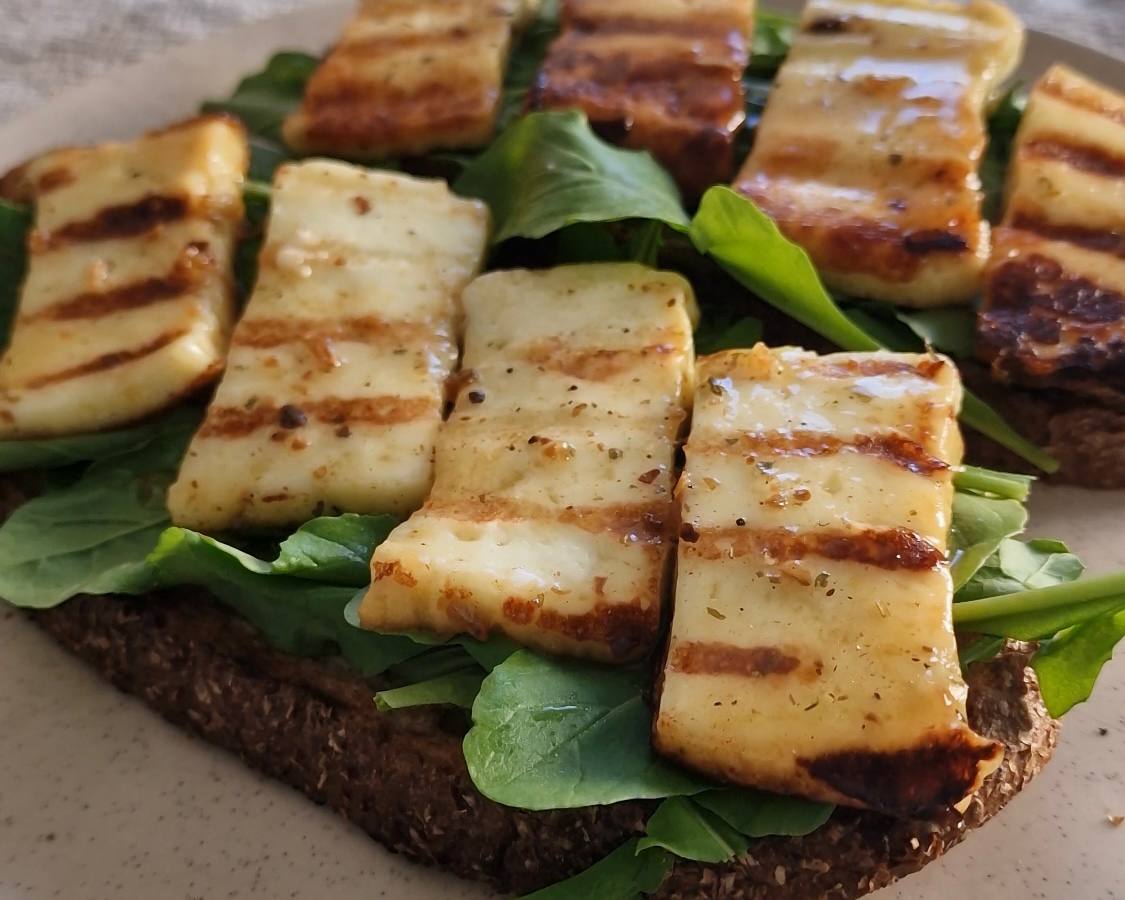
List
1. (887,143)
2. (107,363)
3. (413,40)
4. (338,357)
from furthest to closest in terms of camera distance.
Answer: (413,40) → (887,143) → (107,363) → (338,357)

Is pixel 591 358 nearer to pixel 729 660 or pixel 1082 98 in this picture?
pixel 729 660

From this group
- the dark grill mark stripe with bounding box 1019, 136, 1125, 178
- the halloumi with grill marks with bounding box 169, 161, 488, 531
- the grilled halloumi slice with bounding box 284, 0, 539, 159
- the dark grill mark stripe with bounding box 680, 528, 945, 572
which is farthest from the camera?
the grilled halloumi slice with bounding box 284, 0, 539, 159

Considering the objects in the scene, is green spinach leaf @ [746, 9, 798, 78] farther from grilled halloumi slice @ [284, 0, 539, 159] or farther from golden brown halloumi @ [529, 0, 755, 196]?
grilled halloumi slice @ [284, 0, 539, 159]

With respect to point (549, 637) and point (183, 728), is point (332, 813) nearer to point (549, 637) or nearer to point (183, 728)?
point (183, 728)

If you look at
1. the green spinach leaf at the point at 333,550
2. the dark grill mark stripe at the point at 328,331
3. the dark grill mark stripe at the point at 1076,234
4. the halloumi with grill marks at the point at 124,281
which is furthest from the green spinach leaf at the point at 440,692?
the dark grill mark stripe at the point at 1076,234

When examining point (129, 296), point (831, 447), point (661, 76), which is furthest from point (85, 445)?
point (661, 76)

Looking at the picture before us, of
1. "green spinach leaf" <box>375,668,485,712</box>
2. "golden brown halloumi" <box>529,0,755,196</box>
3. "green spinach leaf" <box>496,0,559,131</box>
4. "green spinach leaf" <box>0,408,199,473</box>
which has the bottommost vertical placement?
"green spinach leaf" <box>0,408,199,473</box>

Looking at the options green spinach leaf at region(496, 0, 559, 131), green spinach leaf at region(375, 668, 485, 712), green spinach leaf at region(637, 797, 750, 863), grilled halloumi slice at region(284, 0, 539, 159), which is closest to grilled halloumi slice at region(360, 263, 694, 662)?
green spinach leaf at region(375, 668, 485, 712)

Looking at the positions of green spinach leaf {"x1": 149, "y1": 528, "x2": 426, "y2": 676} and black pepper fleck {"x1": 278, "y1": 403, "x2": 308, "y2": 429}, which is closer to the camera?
green spinach leaf {"x1": 149, "y1": 528, "x2": 426, "y2": 676}
